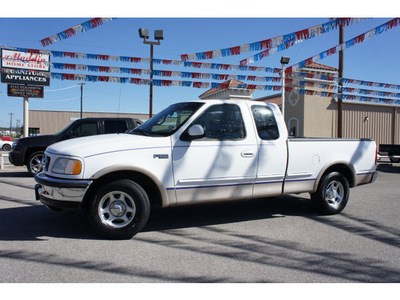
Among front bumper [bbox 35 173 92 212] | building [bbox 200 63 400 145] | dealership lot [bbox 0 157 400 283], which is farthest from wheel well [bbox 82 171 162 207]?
building [bbox 200 63 400 145]

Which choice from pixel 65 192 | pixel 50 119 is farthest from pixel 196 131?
pixel 50 119

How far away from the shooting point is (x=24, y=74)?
16391 millimetres

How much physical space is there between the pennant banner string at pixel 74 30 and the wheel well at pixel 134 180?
6339mm

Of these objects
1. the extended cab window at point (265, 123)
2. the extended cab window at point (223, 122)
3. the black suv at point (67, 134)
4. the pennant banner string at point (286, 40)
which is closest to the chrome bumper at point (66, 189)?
the extended cab window at point (223, 122)

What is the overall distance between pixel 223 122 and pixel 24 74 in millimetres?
14652

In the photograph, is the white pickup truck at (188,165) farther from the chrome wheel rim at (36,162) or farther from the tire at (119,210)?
the chrome wheel rim at (36,162)

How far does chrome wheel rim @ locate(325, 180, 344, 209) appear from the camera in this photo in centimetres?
604

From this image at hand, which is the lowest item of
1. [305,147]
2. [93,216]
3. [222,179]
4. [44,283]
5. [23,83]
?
[44,283]

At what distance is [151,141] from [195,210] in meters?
2.17

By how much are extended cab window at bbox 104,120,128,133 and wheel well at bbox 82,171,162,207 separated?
579 cm

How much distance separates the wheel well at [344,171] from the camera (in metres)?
6.10

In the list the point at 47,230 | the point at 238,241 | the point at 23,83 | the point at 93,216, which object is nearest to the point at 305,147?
the point at 238,241

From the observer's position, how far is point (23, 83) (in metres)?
16.5

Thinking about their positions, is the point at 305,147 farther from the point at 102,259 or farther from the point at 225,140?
the point at 102,259
